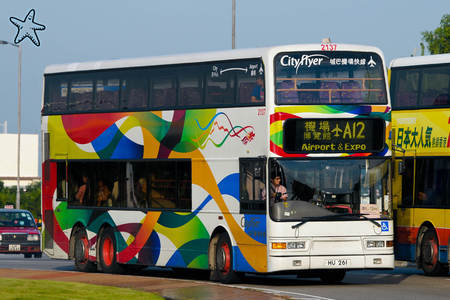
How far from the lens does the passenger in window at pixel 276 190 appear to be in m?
18.2

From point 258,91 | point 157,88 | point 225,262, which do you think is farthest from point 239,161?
point 157,88

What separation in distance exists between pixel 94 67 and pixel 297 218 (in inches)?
291

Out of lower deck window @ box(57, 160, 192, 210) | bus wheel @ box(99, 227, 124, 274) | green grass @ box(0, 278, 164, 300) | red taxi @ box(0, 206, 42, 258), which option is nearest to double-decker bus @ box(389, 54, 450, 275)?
lower deck window @ box(57, 160, 192, 210)

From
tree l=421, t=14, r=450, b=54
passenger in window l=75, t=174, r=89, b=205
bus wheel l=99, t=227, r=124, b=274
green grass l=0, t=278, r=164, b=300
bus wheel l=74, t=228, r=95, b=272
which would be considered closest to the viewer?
green grass l=0, t=278, r=164, b=300

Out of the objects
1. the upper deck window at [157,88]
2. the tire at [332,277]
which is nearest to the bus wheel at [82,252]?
the upper deck window at [157,88]

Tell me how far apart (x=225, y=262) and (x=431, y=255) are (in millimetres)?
5334

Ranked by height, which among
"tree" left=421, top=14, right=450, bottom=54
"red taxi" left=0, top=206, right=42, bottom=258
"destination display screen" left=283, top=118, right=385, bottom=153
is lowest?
"red taxi" left=0, top=206, right=42, bottom=258

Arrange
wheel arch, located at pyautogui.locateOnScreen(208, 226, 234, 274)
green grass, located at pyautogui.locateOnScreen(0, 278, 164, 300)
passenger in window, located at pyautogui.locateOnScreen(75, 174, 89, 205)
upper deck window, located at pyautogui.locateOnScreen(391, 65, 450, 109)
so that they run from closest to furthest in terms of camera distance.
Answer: green grass, located at pyautogui.locateOnScreen(0, 278, 164, 300)
wheel arch, located at pyautogui.locateOnScreen(208, 226, 234, 274)
upper deck window, located at pyautogui.locateOnScreen(391, 65, 450, 109)
passenger in window, located at pyautogui.locateOnScreen(75, 174, 89, 205)

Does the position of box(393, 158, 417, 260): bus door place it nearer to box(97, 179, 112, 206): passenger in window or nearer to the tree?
box(97, 179, 112, 206): passenger in window

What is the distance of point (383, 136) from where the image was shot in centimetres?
1880

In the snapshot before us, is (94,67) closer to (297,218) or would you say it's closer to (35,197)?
(297,218)

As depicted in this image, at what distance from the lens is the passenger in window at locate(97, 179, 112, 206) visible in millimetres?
22938

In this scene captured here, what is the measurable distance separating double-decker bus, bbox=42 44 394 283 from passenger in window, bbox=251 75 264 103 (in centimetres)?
2

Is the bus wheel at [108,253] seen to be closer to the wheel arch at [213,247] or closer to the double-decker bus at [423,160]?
the wheel arch at [213,247]
